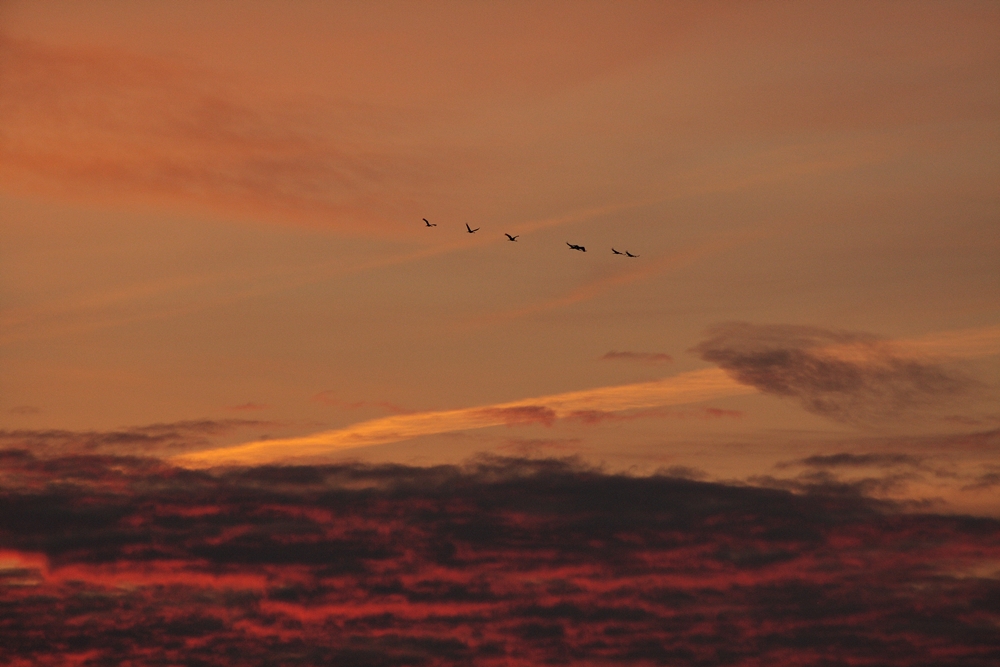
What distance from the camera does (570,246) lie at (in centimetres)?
19912

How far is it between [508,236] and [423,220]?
30987 mm

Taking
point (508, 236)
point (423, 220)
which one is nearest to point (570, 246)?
point (508, 236)

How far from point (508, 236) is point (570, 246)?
972 inches

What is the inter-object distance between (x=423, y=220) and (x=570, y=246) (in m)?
49.2

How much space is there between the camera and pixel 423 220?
19750cm

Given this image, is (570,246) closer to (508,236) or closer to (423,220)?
(508,236)

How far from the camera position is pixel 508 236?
18575cm

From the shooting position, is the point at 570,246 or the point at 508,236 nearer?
the point at 508,236
